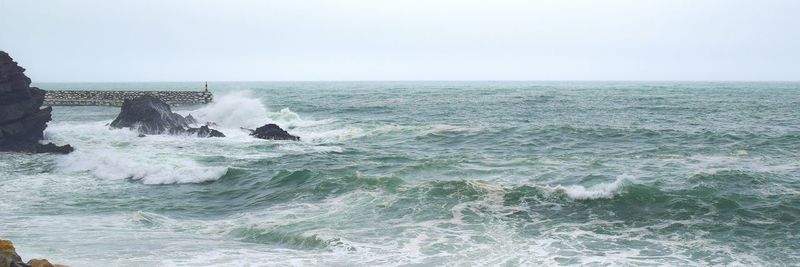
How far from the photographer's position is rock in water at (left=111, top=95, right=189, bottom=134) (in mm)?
34312

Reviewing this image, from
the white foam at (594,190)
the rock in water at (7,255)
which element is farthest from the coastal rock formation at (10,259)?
the white foam at (594,190)

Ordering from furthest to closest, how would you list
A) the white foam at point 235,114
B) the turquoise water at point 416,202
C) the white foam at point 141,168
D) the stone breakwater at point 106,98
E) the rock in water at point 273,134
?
the stone breakwater at point 106,98, the white foam at point 235,114, the rock in water at point 273,134, the white foam at point 141,168, the turquoise water at point 416,202

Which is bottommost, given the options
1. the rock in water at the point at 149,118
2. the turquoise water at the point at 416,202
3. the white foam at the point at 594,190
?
the turquoise water at the point at 416,202

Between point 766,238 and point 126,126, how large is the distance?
32.1 metres

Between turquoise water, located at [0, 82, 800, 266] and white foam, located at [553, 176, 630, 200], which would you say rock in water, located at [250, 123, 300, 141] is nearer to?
turquoise water, located at [0, 82, 800, 266]

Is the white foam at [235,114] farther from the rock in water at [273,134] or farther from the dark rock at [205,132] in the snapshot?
the rock in water at [273,134]

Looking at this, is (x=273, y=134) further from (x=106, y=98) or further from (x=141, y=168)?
(x=106, y=98)

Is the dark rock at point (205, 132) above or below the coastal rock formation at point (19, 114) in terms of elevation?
below

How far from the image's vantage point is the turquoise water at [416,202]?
12312 mm

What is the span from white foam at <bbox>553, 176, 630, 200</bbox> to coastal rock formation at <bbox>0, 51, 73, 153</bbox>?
20.5m

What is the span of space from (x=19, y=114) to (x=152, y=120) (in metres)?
7.52

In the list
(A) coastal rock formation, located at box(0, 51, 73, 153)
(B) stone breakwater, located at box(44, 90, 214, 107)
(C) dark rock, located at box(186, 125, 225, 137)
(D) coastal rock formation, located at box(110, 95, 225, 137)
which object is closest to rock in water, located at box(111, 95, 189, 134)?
(D) coastal rock formation, located at box(110, 95, 225, 137)

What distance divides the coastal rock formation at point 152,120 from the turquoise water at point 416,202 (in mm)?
3928

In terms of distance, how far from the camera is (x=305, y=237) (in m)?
13.3
